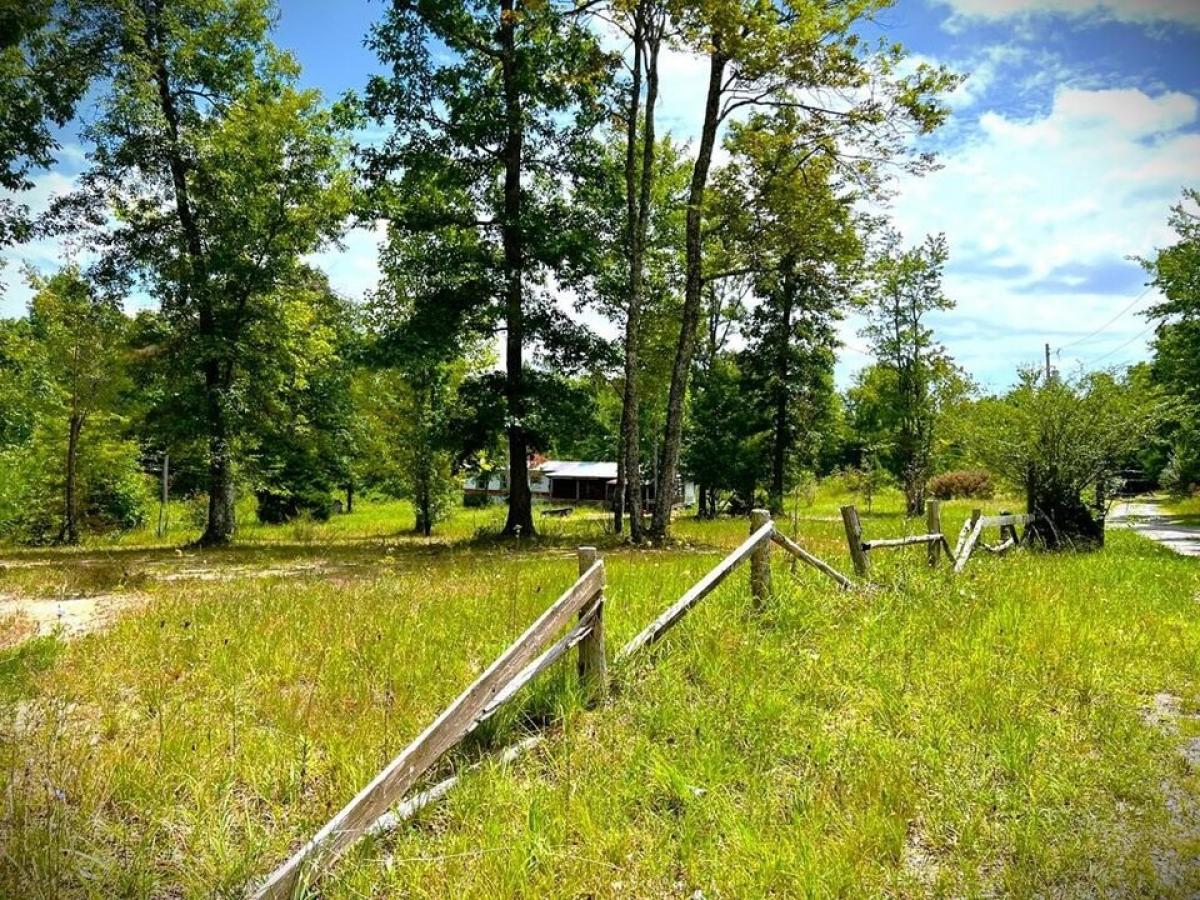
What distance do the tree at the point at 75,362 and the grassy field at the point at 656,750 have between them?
60.3 ft

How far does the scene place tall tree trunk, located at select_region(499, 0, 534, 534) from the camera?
16406 millimetres

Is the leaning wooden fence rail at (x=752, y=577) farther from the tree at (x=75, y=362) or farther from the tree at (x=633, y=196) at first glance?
the tree at (x=75, y=362)

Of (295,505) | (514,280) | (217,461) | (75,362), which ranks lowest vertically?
(295,505)

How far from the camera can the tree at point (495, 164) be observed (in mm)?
15930

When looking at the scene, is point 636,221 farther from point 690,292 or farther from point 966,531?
point 966,531

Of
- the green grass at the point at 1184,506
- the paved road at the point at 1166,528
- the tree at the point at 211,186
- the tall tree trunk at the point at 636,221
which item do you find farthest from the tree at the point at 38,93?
the green grass at the point at 1184,506

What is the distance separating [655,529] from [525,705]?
11.3 meters

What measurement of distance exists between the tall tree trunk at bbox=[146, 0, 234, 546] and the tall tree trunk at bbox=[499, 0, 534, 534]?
6787 millimetres

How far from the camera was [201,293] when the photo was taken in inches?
636

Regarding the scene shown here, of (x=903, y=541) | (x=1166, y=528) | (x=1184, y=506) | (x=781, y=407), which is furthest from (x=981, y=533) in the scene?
(x=1184, y=506)

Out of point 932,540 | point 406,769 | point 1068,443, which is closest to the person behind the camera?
point 406,769

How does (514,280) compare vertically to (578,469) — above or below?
above

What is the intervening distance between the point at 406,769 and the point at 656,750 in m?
1.50

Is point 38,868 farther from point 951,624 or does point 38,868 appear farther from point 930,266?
point 930,266
